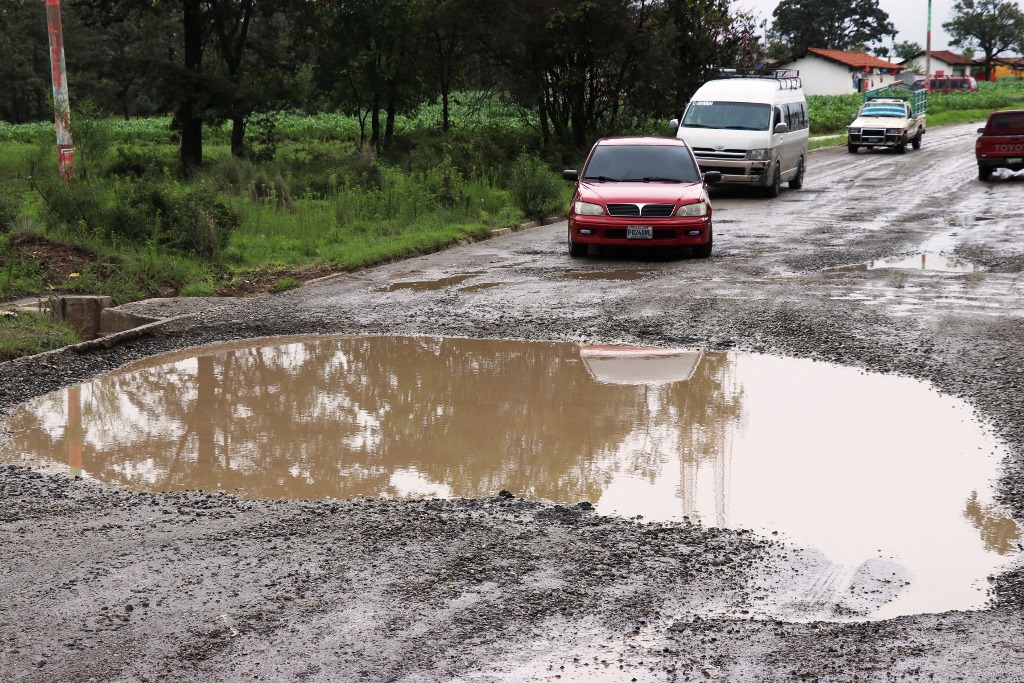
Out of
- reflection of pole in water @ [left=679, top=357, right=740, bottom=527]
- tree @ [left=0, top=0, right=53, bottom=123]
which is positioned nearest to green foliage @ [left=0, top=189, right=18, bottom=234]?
reflection of pole in water @ [left=679, top=357, right=740, bottom=527]

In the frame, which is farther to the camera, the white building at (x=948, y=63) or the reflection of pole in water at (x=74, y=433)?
the white building at (x=948, y=63)

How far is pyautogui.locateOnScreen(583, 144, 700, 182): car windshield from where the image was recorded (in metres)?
16.1

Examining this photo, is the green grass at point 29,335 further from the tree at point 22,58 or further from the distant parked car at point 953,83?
the distant parked car at point 953,83

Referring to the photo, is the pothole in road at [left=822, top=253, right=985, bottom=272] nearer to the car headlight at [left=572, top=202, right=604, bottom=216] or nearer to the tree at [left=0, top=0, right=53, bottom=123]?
the car headlight at [left=572, top=202, right=604, bottom=216]

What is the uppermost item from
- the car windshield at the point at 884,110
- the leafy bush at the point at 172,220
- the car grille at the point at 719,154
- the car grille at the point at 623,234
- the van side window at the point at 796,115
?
the car windshield at the point at 884,110

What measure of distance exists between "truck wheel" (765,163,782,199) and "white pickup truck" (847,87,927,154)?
1456 centimetres

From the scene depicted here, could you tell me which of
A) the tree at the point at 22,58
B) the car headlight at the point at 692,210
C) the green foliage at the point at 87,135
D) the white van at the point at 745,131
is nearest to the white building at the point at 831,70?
the tree at the point at 22,58

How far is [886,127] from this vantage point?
3725 cm

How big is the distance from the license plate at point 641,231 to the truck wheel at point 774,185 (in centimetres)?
941

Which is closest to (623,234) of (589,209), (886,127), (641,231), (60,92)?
(641,231)

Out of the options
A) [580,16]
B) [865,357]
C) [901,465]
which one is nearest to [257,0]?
[580,16]

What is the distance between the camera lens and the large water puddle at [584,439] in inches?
232

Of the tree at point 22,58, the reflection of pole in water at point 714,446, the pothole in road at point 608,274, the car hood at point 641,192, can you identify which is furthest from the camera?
the tree at point 22,58

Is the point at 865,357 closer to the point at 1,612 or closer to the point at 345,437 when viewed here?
the point at 345,437
